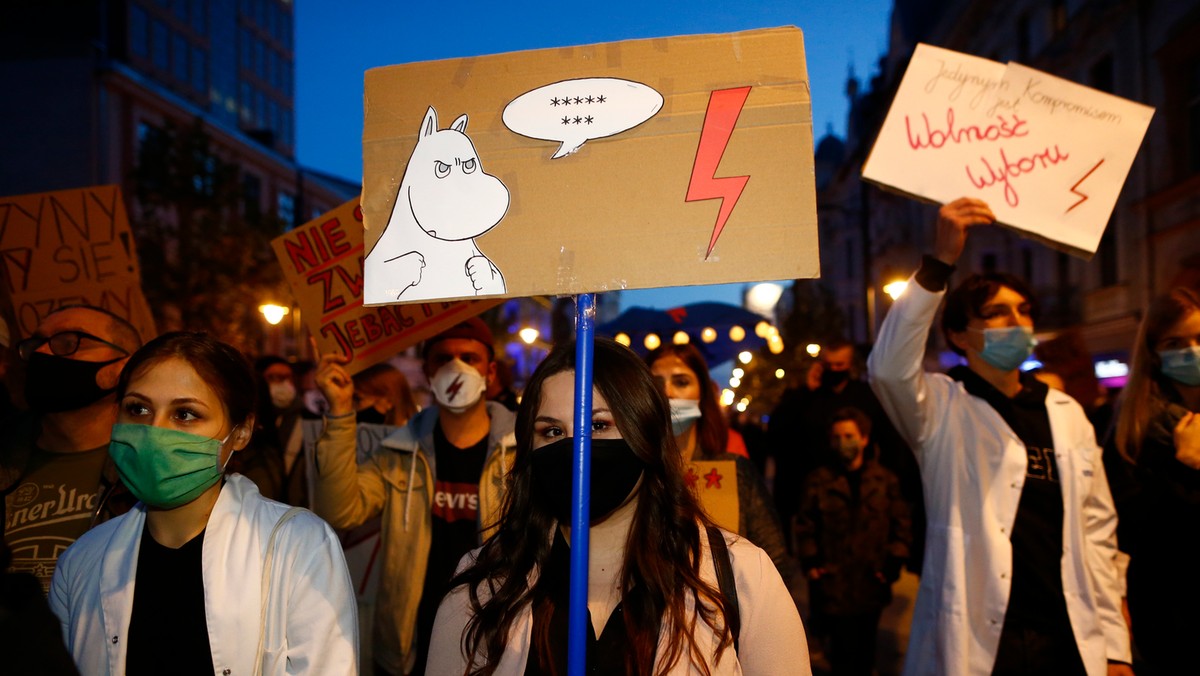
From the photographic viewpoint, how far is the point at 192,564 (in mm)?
2348

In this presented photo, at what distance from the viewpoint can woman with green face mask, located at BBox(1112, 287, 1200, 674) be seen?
331 cm

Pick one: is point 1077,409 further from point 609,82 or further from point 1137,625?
point 609,82

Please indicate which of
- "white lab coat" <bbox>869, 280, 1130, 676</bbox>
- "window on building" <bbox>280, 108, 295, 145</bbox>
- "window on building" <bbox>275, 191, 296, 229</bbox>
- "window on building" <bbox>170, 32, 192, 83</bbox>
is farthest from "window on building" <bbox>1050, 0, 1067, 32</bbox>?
"window on building" <bbox>280, 108, 295, 145</bbox>

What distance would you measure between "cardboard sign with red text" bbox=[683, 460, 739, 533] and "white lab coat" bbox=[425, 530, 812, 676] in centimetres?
141

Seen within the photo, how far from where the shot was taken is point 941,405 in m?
3.44

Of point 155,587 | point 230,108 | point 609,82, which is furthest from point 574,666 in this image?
point 230,108

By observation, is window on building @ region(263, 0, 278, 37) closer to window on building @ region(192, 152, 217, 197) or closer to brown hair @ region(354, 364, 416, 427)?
window on building @ region(192, 152, 217, 197)

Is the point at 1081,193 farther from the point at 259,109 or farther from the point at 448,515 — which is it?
the point at 259,109

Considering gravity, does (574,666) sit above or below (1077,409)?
below

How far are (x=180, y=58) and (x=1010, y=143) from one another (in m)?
36.9

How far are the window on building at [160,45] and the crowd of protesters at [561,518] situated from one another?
106 ft

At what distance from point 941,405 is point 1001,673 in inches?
38.3

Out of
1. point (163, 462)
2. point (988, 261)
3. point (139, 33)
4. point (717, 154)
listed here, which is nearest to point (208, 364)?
point (163, 462)

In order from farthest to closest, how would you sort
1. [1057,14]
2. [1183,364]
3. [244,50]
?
1. [244,50]
2. [1057,14]
3. [1183,364]
